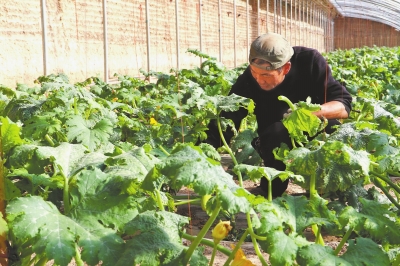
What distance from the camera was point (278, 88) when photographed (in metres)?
4.19

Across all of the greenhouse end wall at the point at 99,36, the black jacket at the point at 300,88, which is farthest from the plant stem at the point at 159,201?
the greenhouse end wall at the point at 99,36

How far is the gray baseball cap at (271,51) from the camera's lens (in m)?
3.83

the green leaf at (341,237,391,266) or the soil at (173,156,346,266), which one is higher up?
the green leaf at (341,237,391,266)

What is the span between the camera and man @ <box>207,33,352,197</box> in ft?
12.7

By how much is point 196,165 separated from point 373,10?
40655mm

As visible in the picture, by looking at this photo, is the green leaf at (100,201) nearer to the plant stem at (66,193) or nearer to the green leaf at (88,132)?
the plant stem at (66,193)

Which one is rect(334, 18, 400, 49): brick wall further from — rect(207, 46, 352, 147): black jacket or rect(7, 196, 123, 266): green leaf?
rect(7, 196, 123, 266): green leaf

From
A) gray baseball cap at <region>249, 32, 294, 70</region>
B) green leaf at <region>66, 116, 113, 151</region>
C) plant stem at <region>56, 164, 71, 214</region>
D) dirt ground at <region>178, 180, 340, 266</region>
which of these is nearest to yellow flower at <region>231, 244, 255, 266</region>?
plant stem at <region>56, 164, 71, 214</region>

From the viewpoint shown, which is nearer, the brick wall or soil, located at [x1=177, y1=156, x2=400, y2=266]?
soil, located at [x1=177, y1=156, x2=400, y2=266]

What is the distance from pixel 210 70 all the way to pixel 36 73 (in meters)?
2.07

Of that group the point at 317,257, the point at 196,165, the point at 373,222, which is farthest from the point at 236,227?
the point at 196,165

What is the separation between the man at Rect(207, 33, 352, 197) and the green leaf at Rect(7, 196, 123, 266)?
2108 mm

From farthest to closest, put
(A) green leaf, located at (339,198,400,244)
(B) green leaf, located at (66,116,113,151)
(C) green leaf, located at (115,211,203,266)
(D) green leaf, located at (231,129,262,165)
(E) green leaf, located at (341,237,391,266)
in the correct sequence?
(D) green leaf, located at (231,129,262,165), (B) green leaf, located at (66,116,113,151), (A) green leaf, located at (339,198,400,244), (E) green leaf, located at (341,237,391,266), (C) green leaf, located at (115,211,203,266)

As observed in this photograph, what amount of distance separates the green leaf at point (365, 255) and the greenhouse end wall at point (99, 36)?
5360 millimetres
